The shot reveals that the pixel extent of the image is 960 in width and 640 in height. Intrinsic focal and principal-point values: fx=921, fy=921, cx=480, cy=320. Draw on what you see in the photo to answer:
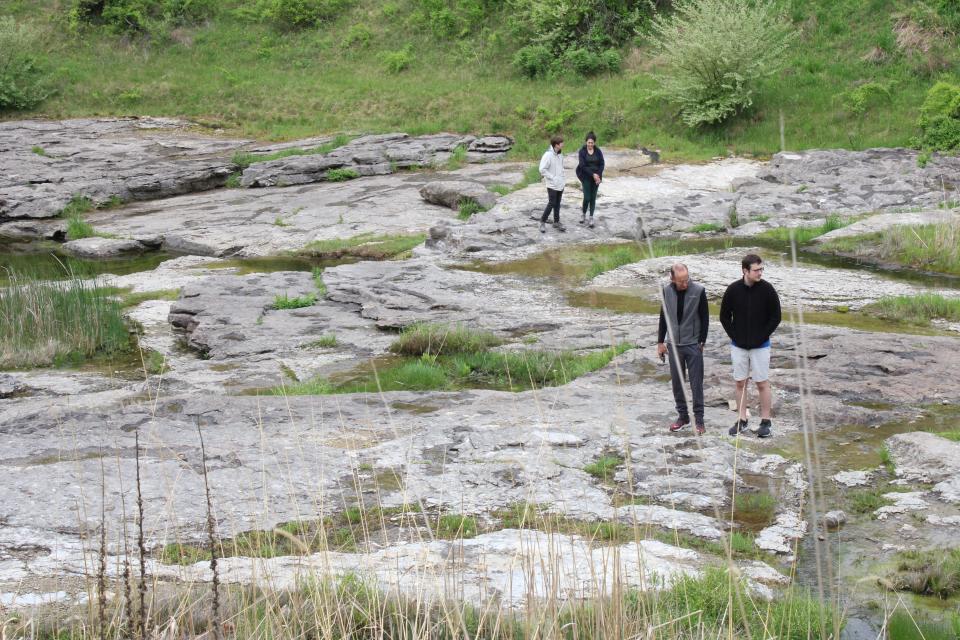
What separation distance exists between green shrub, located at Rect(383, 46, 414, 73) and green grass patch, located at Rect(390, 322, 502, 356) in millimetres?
22673

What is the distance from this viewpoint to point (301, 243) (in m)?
19.7

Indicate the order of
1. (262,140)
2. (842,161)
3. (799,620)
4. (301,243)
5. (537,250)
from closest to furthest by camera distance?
(799,620) < (537,250) < (301,243) < (842,161) < (262,140)

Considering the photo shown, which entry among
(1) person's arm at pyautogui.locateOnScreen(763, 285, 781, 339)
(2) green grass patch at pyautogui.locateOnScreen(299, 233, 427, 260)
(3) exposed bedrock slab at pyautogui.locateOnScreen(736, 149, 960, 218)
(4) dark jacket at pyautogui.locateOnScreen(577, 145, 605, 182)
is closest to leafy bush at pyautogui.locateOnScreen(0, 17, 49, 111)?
(2) green grass patch at pyautogui.locateOnScreen(299, 233, 427, 260)

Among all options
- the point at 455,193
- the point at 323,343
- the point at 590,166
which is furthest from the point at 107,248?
the point at 590,166

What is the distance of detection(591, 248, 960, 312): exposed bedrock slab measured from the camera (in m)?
13.7

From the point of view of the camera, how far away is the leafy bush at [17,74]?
3312 cm

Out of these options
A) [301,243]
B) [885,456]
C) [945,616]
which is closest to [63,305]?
[301,243]

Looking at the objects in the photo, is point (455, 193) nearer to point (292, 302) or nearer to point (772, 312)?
point (292, 302)

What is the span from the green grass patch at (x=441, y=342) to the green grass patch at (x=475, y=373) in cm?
37

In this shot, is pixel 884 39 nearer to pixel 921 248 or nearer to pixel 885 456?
pixel 921 248

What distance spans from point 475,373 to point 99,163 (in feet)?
64.8

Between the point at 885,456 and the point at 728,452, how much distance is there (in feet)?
4.36

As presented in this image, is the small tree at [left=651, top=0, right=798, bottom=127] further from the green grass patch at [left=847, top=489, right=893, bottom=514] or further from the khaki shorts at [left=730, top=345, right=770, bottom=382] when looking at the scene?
the green grass patch at [left=847, top=489, right=893, bottom=514]

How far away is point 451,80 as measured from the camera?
3150 cm
